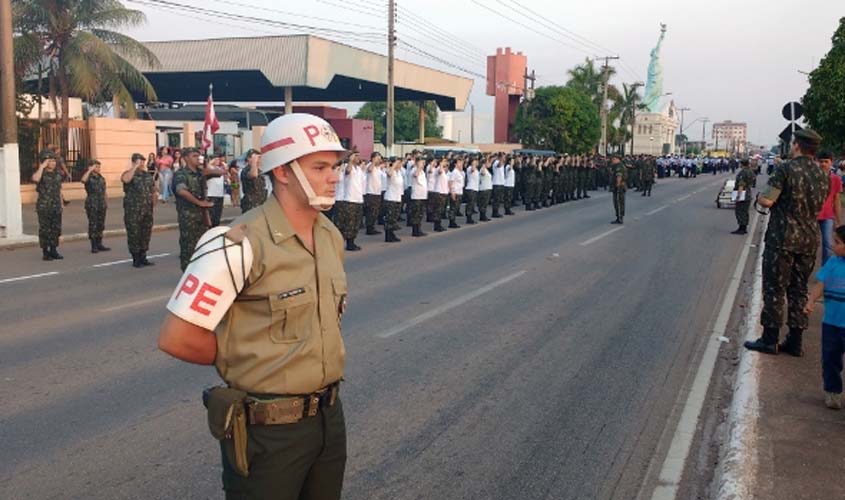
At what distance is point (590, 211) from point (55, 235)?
655 inches

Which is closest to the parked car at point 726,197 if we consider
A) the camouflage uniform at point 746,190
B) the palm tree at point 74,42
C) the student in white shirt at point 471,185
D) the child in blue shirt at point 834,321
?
the camouflage uniform at point 746,190

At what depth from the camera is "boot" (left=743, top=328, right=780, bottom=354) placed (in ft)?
23.6

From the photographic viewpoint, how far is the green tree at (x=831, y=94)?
19.1m

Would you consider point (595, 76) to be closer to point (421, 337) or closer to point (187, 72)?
point (187, 72)

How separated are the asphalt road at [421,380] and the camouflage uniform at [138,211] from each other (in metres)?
0.42

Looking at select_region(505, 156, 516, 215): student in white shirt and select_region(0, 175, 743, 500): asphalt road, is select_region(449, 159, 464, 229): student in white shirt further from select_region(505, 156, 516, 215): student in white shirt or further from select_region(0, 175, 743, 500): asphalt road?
select_region(0, 175, 743, 500): asphalt road

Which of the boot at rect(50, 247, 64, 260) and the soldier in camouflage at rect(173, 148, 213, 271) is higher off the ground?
the soldier in camouflage at rect(173, 148, 213, 271)

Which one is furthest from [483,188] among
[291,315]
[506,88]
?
[506,88]

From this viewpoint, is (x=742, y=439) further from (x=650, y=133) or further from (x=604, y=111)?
(x=650, y=133)

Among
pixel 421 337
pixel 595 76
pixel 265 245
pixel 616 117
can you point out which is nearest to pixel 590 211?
pixel 421 337

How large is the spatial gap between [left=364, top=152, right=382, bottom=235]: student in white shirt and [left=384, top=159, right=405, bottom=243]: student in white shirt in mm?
239

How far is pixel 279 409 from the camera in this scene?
249 cm

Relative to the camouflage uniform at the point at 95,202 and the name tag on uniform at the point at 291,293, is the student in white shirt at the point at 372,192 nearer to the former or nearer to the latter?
the camouflage uniform at the point at 95,202

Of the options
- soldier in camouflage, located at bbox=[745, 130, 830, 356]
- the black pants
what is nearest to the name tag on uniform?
the black pants
